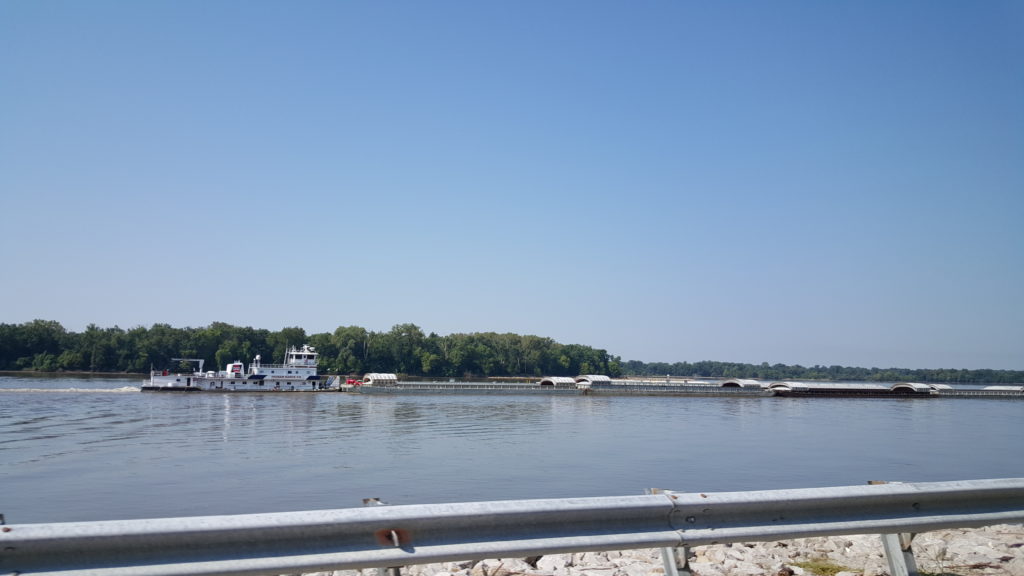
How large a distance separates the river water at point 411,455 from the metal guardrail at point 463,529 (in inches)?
491

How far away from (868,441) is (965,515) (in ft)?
124

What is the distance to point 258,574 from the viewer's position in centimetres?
405

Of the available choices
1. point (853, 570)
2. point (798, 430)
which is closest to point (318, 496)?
point (853, 570)

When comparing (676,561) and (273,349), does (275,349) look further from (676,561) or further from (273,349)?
(676,561)

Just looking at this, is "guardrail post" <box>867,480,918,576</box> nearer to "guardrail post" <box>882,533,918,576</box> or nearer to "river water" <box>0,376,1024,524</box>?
"guardrail post" <box>882,533,918,576</box>

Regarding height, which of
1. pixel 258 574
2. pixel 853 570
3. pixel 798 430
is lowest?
pixel 798 430

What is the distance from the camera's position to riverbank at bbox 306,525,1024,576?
263 inches

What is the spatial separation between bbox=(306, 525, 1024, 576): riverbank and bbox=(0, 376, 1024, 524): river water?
9572 millimetres

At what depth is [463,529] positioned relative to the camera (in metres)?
4.42

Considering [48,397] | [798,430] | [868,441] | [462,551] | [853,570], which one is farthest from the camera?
[48,397]

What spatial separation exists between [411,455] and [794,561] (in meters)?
21.4

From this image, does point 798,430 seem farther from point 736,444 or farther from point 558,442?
point 558,442

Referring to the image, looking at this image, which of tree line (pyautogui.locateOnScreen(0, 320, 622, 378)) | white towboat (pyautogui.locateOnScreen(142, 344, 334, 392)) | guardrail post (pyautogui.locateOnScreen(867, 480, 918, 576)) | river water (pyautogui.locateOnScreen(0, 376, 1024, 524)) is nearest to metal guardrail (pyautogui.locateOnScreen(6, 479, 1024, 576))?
guardrail post (pyautogui.locateOnScreen(867, 480, 918, 576))

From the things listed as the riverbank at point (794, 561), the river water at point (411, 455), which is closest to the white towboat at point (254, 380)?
the river water at point (411, 455)
